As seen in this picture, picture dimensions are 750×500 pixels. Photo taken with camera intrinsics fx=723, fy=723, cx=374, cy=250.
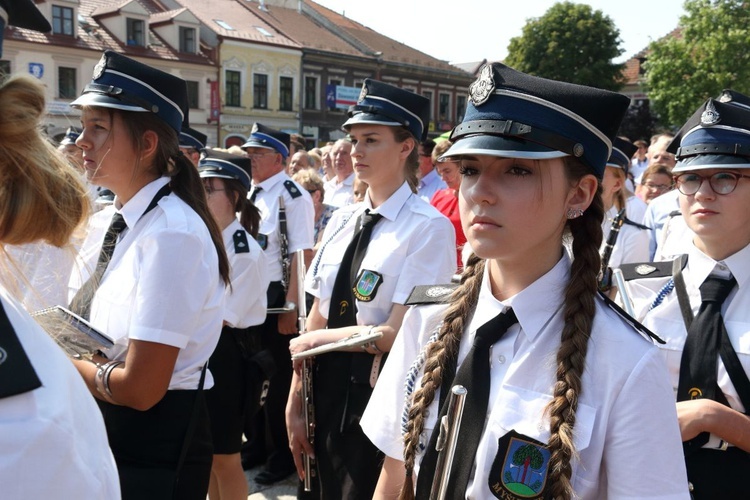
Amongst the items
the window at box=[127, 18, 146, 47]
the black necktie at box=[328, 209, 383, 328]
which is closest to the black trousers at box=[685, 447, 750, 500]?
the black necktie at box=[328, 209, 383, 328]

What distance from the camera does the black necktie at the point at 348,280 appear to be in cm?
362

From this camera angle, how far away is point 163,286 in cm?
263

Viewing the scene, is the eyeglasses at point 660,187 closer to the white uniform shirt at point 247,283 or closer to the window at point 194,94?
the white uniform shirt at point 247,283

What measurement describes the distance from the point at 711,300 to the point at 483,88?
1.35 meters

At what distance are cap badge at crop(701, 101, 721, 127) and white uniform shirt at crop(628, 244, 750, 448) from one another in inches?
19.6

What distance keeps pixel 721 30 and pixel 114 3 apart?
110 ft

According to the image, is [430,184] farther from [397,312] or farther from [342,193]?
[397,312]

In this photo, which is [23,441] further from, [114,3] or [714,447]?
[114,3]

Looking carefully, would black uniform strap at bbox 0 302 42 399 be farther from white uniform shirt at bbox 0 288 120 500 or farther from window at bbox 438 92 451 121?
window at bbox 438 92 451 121

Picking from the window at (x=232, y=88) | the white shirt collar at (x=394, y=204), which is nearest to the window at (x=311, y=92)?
the window at (x=232, y=88)

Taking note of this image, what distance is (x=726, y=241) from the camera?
278 cm

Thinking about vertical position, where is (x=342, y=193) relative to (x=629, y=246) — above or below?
below

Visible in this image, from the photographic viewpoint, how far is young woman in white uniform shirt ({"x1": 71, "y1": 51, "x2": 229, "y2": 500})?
2.63m

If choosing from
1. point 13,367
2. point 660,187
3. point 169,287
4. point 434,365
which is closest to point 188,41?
point 660,187
